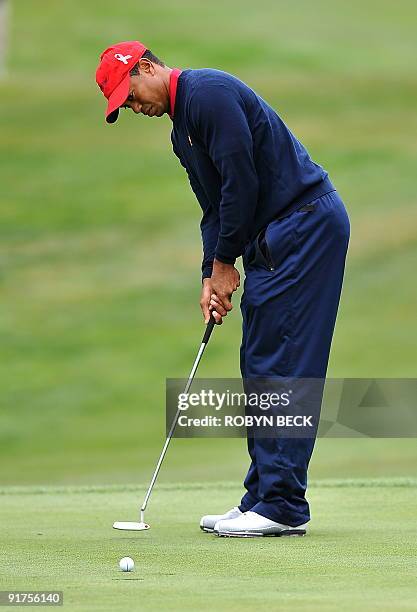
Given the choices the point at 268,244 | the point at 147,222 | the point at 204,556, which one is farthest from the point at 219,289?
the point at 147,222

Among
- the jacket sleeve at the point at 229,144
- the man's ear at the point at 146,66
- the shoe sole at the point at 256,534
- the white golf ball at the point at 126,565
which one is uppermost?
the man's ear at the point at 146,66

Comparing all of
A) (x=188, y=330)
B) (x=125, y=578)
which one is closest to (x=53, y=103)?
(x=188, y=330)

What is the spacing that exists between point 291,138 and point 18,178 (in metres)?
13.2

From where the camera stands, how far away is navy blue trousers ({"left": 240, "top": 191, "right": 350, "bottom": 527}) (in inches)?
165

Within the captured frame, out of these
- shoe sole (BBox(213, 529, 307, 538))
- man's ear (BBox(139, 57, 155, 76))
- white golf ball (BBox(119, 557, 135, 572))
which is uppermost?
man's ear (BBox(139, 57, 155, 76))

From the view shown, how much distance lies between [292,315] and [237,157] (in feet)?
1.66

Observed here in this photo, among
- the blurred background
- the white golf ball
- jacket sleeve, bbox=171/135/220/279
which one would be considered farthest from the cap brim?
the blurred background

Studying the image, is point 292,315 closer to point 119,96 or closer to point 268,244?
point 268,244

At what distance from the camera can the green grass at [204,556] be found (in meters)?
2.81

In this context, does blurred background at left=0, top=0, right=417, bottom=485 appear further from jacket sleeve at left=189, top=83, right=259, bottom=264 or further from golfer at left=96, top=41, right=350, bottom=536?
jacket sleeve at left=189, top=83, right=259, bottom=264

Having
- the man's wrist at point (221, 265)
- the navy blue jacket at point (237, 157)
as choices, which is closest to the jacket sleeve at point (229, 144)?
the navy blue jacket at point (237, 157)

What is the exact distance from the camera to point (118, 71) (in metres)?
Answer: 4.12

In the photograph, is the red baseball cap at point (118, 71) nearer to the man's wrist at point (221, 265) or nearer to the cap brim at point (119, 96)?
the cap brim at point (119, 96)

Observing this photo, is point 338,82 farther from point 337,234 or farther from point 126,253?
point 337,234
